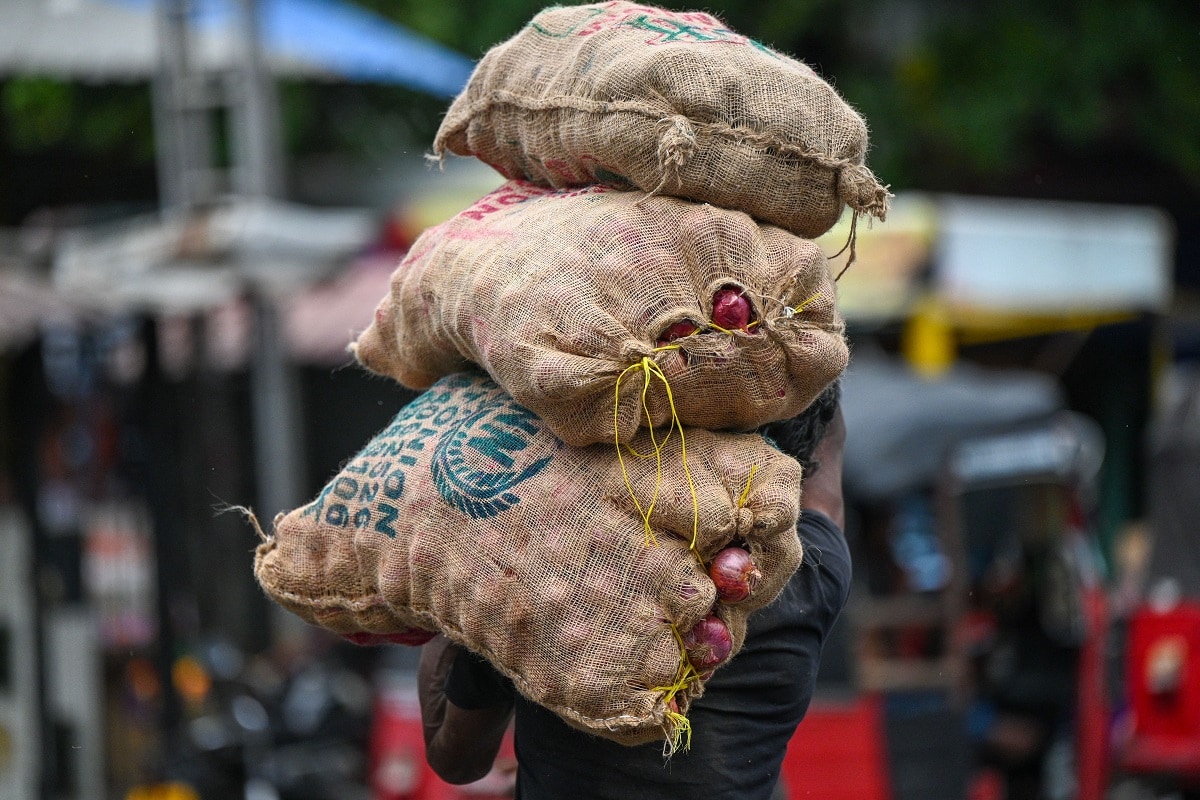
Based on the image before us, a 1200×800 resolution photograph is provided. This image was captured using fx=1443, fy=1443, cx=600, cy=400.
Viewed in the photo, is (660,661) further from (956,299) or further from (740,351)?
(956,299)

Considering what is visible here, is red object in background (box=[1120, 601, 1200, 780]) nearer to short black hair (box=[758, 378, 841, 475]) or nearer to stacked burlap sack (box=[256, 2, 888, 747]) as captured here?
short black hair (box=[758, 378, 841, 475])

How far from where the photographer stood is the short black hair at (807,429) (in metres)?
2.36

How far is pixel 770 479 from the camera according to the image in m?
2.04

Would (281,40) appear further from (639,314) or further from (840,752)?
(639,314)

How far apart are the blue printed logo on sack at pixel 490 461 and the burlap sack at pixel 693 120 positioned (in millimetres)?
398

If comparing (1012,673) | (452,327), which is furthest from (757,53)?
(1012,673)

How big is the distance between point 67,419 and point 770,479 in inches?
257

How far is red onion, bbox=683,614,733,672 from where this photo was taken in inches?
78.5

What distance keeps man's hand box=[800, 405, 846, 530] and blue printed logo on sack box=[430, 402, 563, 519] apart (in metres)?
0.59

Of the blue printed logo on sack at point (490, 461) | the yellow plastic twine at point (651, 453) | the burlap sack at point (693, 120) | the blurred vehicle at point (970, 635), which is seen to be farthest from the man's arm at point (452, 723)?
the blurred vehicle at point (970, 635)

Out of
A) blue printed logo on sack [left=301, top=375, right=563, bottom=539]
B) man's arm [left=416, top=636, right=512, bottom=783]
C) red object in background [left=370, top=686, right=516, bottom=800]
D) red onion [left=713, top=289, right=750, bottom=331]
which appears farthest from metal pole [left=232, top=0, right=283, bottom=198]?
red onion [left=713, top=289, right=750, bottom=331]

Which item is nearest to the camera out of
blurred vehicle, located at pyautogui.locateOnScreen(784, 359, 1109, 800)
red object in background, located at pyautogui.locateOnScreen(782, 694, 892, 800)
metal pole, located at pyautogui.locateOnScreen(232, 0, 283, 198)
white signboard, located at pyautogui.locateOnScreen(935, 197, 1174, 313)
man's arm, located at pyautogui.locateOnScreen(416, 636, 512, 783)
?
man's arm, located at pyautogui.locateOnScreen(416, 636, 512, 783)

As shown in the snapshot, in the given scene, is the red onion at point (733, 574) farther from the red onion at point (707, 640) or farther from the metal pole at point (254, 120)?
the metal pole at point (254, 120)

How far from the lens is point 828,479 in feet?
8.27
